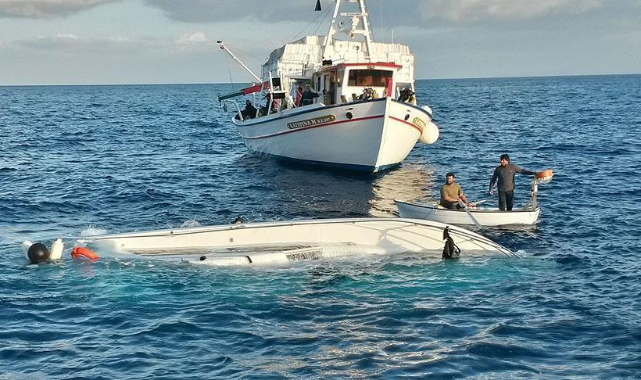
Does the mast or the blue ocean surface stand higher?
the mast

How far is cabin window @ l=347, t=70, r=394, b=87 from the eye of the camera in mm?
33281

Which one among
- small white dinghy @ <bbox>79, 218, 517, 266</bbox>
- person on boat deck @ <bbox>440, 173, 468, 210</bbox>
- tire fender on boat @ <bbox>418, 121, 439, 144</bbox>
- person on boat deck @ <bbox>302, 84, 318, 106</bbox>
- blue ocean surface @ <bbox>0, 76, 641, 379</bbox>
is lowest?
blue ocean surface @ <bbox>0, 76, 641, 379</bbox>

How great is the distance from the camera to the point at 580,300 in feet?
46.7

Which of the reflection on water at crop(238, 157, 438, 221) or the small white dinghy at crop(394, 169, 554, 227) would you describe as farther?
the reflection on water at crop(238, 157, 438, 221)

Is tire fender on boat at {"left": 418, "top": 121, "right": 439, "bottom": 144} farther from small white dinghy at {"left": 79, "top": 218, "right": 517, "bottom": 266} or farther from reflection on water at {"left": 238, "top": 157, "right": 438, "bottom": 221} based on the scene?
small white dinghy at {"left": 79, "top": 218, "right": 517, "bottom": 266}

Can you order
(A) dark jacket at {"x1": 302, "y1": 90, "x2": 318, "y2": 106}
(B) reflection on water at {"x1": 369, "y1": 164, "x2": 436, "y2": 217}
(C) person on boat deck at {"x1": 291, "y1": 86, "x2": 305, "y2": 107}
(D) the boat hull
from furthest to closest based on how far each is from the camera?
(C) person on boat deck at {"x1": 291, "y1": 86, "x2": 305, "y2": 107}, (A) dark jacket at {"x1": 302, "y1": 90, "x2": 318, "y2": 106}, (D) the boat hull, (B) reflection on water at {"x1": 369, "y1": 164, "x2": 436, "y2": 217}

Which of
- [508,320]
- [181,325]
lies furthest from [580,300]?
[181,325]

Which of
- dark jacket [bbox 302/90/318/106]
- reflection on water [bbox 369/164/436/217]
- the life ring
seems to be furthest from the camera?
dark jacket [bbox 302/90/318/106]

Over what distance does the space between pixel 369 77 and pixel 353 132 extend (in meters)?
4.30

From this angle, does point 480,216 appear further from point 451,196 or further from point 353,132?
point 353,132

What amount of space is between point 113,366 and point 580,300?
9.47 m

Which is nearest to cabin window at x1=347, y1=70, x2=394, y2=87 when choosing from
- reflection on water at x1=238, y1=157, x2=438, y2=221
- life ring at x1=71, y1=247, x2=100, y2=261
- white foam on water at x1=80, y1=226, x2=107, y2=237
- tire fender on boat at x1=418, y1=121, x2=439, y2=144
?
tire fender on boat at x1=418, y1=121, x2=439, y2=144

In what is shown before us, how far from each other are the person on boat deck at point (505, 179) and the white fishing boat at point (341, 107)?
8732 mm

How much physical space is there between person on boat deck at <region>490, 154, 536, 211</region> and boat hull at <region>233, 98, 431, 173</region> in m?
8.69
